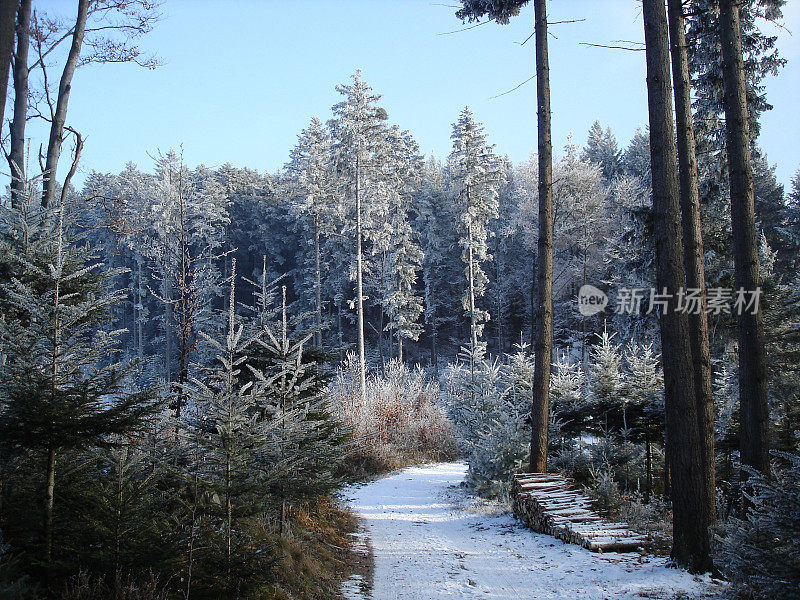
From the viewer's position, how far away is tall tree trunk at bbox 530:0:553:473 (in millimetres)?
9836

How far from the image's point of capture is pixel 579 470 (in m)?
11.2

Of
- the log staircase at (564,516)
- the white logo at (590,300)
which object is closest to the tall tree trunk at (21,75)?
the log staircase at (564,516)

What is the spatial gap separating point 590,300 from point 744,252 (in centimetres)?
2340

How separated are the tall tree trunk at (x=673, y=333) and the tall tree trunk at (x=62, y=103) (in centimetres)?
968

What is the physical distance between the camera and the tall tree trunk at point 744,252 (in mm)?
7996

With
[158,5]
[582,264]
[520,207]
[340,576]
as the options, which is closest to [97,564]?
[340,576]

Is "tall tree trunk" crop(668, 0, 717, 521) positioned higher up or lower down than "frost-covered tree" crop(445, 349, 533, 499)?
higher up

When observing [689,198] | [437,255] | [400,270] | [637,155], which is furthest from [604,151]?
[689,198]

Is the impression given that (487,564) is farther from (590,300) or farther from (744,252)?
(590,300)

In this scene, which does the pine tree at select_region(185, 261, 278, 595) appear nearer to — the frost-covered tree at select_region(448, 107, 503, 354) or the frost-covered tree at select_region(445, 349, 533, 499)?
the frost-covered tree at select_region(445, 349, 533, 499)

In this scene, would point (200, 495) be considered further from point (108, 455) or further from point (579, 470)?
point (579, 470)

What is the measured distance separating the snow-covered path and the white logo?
75.6ft

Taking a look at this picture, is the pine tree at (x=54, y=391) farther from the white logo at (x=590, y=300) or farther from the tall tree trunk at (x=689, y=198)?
the white logo at (x=590, y=300)

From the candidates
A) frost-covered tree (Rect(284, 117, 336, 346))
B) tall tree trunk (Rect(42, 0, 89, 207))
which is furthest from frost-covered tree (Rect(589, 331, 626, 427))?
frost-covered tree (Rect(284, 117, 336, 346))
